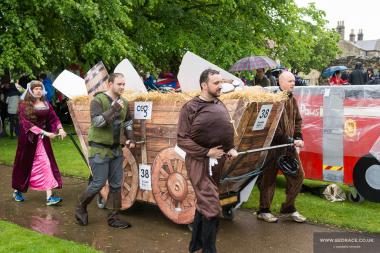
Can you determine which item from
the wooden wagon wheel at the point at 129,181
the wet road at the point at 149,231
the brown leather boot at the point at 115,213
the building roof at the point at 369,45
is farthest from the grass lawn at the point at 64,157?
the building roof at the point at 369,45

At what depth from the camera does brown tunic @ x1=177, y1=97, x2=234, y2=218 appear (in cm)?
426

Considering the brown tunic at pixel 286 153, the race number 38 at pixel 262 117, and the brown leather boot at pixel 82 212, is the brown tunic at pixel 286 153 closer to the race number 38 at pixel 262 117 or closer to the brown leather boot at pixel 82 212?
the race number 38 at pixel 262 117

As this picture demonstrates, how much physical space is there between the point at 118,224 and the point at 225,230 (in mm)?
1279

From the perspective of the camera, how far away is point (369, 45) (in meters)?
92.3

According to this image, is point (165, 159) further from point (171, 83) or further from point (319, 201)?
point (171, 83)

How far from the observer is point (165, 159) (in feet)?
18.6

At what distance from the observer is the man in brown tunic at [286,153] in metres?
5.87

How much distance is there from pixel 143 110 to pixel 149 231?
144cm

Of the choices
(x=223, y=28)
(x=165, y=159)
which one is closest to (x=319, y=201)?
(x=165, y=159)

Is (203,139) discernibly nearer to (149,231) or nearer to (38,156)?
(149,231)

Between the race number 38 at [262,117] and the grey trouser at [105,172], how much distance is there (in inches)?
66.4

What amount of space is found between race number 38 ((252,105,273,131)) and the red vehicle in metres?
1.93

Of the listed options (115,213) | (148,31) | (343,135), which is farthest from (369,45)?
(115,213)

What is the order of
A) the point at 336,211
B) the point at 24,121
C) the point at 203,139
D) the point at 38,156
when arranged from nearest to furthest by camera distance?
the point at 203,139 < the point at 336,211 < the point at 24,121 < the point at 38,156
